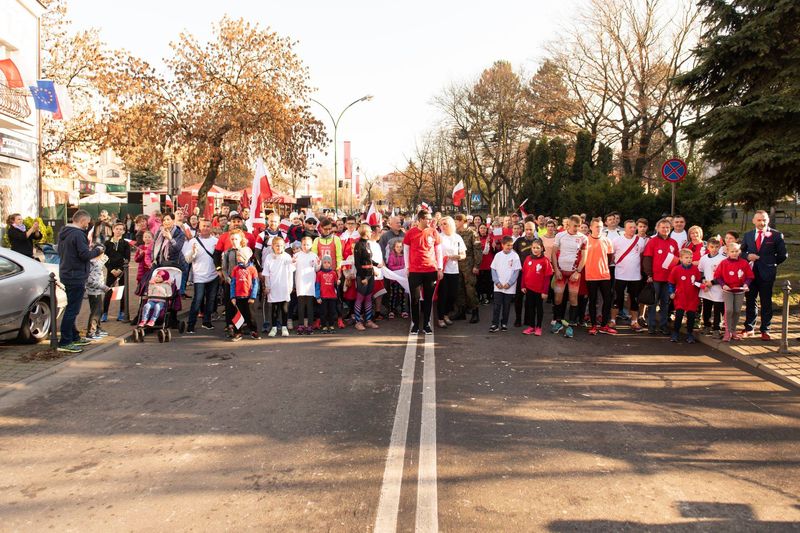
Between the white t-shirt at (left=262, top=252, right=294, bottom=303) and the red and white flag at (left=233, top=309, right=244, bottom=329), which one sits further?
the white t-shirt at (left=262, top=252, right=294, bottom=303)

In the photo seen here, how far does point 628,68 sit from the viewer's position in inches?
1400

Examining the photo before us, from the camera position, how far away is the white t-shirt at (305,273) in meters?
10.3

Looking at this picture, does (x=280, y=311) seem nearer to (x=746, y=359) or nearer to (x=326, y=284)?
(x=326, y=284)

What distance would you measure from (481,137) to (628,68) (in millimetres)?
15287

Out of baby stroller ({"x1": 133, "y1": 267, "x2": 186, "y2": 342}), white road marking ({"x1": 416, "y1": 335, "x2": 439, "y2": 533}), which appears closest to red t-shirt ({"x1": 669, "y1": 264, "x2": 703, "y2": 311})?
white road marking ({"x1": 416, "y1": 335, "x2": 439, "y2": 533})

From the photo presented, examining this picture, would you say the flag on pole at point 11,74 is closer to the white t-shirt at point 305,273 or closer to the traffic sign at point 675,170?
the white t-shirt at point 305,273

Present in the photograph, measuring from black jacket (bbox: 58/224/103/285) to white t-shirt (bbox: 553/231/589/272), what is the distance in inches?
276

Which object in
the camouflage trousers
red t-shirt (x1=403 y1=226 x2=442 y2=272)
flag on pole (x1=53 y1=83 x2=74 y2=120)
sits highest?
flag on pole (x1=53 y1=83 x2=74 y2=120)

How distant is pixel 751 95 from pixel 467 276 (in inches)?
251

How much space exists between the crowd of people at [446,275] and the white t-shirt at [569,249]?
16mm

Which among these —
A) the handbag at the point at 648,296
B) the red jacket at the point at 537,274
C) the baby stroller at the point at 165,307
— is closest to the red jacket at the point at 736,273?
the handbag at the point at 648,296

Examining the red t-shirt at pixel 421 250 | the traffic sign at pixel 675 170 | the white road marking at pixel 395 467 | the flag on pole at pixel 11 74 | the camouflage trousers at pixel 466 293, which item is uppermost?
the flag on pole at pixel 11 74

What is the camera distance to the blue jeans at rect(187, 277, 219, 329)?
34.1 ft

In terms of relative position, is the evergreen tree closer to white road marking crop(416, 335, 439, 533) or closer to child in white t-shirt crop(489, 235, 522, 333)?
child in white t-shirt crop(489, 235, 522, 333)
